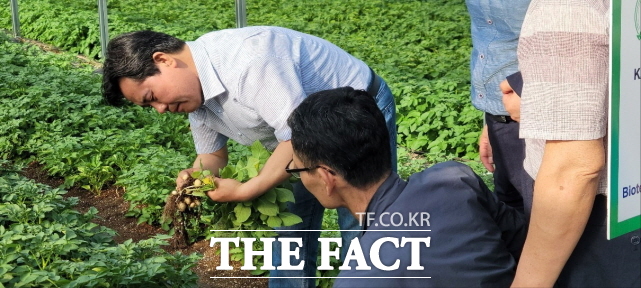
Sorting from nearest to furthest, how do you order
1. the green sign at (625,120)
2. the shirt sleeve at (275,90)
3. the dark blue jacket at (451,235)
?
1. the green sign at (625,120)
2. the dark blue jacket at (451,235)
3. the shirt sleeve at (275,90)

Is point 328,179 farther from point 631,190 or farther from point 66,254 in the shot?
point 66,254

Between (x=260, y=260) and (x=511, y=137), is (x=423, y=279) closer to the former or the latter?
(x=511, y=137)

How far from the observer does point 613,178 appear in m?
1.84

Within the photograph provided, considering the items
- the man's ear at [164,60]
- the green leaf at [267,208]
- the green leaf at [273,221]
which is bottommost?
the green leaf at [273,221]

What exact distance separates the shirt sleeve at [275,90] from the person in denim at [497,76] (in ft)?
2.25

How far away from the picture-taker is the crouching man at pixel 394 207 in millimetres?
2227

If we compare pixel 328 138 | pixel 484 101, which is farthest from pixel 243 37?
pixel 484 101

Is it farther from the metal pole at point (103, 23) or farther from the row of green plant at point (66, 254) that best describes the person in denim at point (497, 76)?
the metal pole at point (103, 23)

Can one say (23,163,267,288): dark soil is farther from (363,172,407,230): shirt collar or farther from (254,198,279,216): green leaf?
(363,172,407,230): shirt collar

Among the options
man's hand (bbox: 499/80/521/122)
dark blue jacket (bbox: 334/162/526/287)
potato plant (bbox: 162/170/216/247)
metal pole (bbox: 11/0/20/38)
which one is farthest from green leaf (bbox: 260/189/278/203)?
metal pole (bbox: 11/0/20/38)

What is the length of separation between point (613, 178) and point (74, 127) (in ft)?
16.9

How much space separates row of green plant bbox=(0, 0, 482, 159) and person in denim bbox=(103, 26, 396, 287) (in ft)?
10.7

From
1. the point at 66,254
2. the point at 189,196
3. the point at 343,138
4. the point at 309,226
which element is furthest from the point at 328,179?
the point at 66,254

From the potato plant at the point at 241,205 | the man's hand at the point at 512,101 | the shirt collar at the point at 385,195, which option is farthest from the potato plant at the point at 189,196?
the man's hand at the point at 512,101
